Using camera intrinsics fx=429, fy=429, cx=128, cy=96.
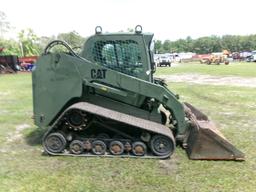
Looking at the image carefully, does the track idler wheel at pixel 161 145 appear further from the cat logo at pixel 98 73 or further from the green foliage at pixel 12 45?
the green foliage at pixel 12 45

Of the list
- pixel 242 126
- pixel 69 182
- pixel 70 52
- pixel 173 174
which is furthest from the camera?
pixel 242 126

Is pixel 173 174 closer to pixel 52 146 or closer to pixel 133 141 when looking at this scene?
pixel 133 141

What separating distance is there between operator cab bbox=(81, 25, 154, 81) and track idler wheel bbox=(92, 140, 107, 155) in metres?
1.34

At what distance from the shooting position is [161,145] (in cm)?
701

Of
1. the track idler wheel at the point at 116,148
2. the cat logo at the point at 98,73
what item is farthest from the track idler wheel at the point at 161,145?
the cat logo at the point at 98,73

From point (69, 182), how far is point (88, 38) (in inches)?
112

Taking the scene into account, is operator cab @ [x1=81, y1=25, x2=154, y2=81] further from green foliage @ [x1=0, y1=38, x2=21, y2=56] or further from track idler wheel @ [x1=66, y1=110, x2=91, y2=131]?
green foliage @ [x1=0, y1=38, x2=21, y2=56]

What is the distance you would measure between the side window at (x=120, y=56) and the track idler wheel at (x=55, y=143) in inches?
59.2

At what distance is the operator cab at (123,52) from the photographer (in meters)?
7.47

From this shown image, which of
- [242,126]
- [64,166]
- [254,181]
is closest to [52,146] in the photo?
[64,166]

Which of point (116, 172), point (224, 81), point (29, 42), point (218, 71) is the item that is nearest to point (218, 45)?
point (29, 42)

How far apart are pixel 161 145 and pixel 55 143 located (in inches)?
69.5

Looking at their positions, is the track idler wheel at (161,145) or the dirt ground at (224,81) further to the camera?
the dirt ground at (224,81)

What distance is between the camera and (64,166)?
6.51 m
